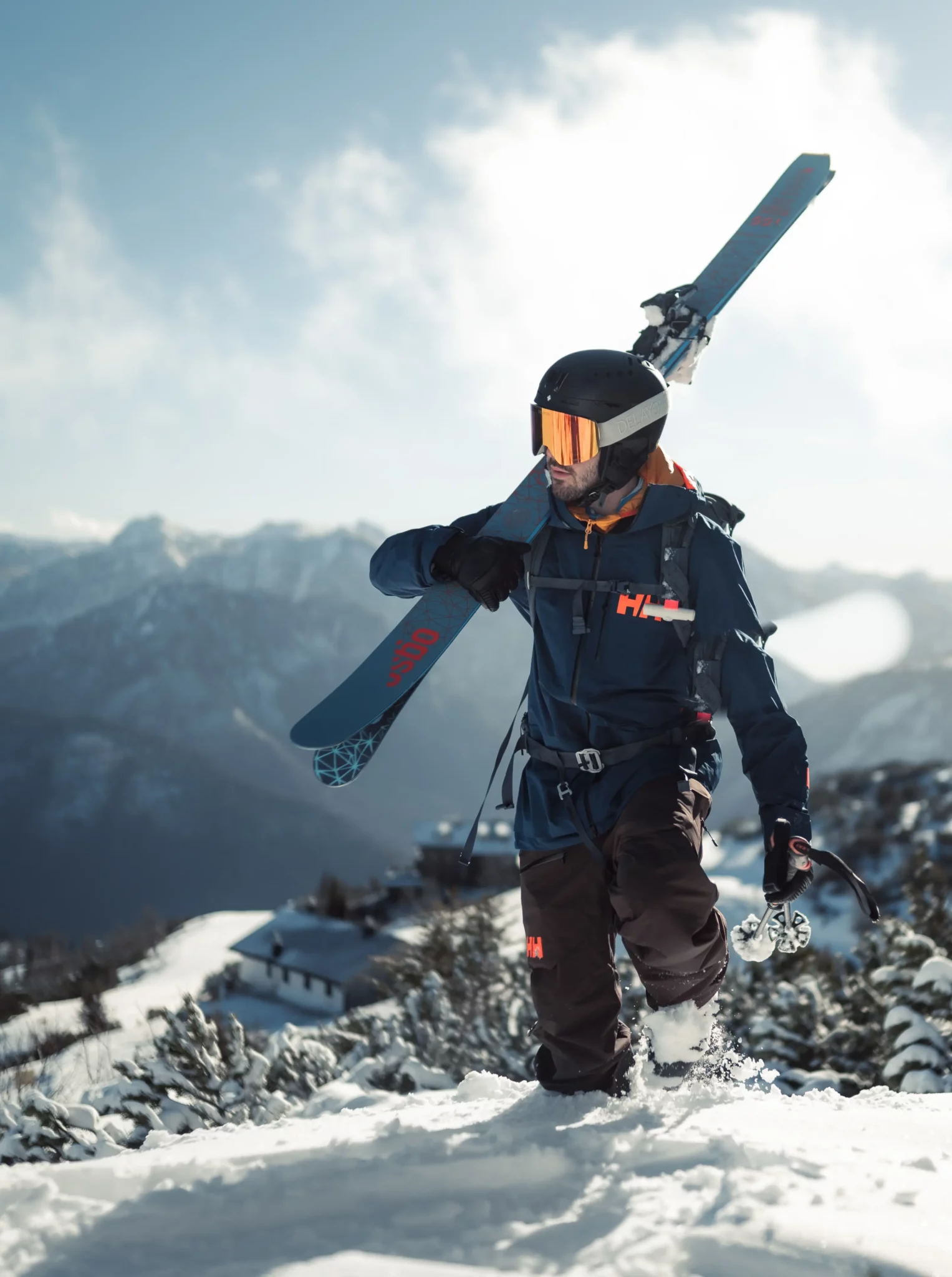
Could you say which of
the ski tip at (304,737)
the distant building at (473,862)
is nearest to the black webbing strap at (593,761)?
the ski tip at (304,737)

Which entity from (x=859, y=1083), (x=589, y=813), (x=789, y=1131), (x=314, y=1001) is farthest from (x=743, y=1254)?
(x=314, y=1001)

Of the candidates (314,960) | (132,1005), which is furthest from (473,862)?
(132,1005)

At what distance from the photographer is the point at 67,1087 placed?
1886 cm

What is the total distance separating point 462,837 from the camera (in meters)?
60.0

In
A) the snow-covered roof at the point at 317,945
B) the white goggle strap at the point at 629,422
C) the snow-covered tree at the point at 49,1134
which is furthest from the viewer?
the snow-covered roof at the point at 317,945

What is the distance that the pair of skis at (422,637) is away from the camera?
3.76 m

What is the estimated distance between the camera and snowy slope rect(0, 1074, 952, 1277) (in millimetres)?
1829

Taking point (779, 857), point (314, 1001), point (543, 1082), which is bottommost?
point (314, 1001)

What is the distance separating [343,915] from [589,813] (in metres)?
47.9

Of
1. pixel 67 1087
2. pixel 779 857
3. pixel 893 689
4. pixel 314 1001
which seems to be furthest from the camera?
pixel 893 689

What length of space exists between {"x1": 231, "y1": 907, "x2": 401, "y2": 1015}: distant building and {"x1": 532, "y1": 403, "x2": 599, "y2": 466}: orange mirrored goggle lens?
108ft

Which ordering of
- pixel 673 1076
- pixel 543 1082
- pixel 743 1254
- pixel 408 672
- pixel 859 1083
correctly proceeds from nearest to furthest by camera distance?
pixel 743 1254, pixel 673 1076, pixel 543 1082, pixel 408 672, pixel 859 1083

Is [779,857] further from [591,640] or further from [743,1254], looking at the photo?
[743,1254]

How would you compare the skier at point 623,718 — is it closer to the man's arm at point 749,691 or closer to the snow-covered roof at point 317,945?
the man's arm at point 749,691
